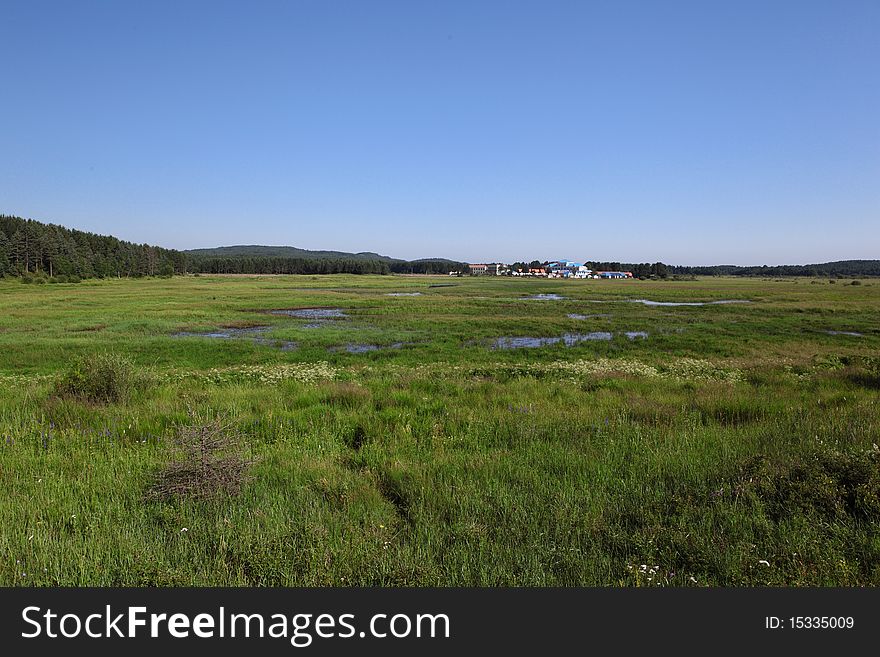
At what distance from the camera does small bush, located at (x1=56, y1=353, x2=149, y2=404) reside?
10031 mm

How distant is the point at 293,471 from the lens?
6.14 meters

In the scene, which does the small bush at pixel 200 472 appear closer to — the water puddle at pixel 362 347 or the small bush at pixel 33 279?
the water puddle at pixel 362 347

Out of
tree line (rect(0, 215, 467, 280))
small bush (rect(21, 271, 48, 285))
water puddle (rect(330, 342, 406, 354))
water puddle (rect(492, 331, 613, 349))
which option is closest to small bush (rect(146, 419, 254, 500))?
water puddle (rect(330, 342, 406, 354))

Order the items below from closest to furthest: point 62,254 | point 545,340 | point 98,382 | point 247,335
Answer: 1. point 98,382
2. point 545,340
3. point 247,335
4. point 62,254

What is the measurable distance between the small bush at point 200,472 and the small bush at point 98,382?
17.1ft

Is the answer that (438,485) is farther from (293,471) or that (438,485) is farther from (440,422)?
(440,422)

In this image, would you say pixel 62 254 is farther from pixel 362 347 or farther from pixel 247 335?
pixel 362 347

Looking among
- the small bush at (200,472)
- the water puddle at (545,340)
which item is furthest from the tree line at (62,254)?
the small bush at (200,472)

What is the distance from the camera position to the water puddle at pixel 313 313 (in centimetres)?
4426

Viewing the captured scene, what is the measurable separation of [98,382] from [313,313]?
124ft

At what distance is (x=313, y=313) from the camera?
47406 millimetres

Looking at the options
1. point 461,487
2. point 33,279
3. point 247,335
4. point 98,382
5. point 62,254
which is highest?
point 62,254

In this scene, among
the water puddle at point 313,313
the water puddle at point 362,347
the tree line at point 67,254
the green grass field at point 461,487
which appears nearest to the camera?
the green grass field at point 461,487

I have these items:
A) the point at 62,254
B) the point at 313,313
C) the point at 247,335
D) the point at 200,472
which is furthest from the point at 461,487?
the point at 62,254
